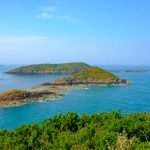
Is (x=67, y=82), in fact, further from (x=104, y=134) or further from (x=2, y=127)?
(x=104, y=134)

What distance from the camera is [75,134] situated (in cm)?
3259

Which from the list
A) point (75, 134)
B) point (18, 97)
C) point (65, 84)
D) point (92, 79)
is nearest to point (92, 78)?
point (92, 79)

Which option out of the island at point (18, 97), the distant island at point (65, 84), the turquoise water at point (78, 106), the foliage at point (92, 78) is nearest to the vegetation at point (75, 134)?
the turquoise water at point (78, 106)

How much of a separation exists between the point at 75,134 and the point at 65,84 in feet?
310

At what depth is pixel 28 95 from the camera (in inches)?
3553

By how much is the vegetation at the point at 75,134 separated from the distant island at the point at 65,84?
168 ft

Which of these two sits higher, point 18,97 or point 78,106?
point 18,97

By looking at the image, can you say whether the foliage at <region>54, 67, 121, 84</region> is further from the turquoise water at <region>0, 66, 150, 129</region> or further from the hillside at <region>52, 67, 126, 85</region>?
the turquoise water at <region>0, 66, 150, 129</region>

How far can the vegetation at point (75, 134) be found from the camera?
28.0 m

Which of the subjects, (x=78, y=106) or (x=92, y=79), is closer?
(x=78, y=106)

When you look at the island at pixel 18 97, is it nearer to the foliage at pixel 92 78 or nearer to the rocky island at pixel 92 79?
the rocky island at pixel 92 79

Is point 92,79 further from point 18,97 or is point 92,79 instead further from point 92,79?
point 18,97

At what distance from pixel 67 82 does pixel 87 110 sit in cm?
5637

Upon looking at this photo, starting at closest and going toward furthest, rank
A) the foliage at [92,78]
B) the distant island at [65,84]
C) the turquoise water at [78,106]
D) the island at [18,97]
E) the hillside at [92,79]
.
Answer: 1. the turquoise water at [78,106]
2. the island at [18,97]
3. the distant island at [65,84]
4. the hillside at [92,79]
5. the foliage at [92,78]
